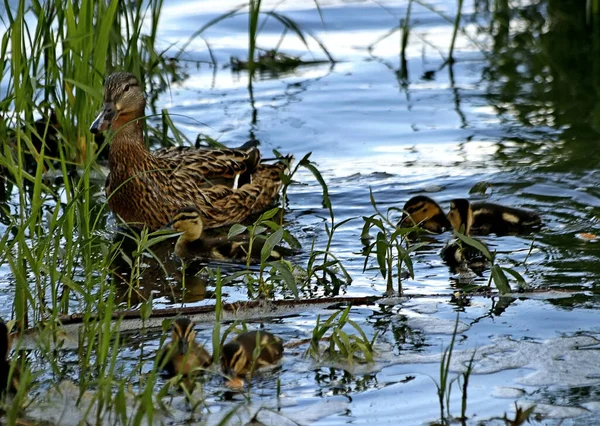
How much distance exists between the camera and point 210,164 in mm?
6820

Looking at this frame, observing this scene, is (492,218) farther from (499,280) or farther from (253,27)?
(253,27)

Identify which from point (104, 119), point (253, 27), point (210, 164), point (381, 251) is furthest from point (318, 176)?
point (253, 27)

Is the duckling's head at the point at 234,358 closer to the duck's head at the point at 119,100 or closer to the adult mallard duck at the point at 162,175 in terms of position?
the adult mallard duck at the point at 162,175

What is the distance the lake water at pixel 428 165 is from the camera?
4105 millimetres

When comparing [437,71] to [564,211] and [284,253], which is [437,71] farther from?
[284,253]

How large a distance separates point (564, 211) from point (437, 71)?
11.2ft

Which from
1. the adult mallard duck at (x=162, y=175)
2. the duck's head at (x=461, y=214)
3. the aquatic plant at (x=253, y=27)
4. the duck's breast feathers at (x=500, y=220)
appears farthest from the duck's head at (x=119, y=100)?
the duck's breast feathers at (x=500, y=220)

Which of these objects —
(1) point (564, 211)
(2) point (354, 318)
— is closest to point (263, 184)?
(1) point (564, 211)

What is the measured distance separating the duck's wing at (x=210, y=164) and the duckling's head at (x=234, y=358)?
2669mm

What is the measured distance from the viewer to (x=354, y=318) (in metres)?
4.79

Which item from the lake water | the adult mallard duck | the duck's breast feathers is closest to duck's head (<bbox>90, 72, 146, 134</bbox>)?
the adult mallard duck

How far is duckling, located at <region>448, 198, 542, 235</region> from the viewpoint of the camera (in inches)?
236

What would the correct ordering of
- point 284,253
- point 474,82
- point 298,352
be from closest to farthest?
1. point 298,352
2. point 284,253
3. point 474,82

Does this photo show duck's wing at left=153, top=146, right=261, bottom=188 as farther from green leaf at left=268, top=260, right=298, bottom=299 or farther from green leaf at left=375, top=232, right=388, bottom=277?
green leaf at left=268, top=260, right=298, bottom=299
